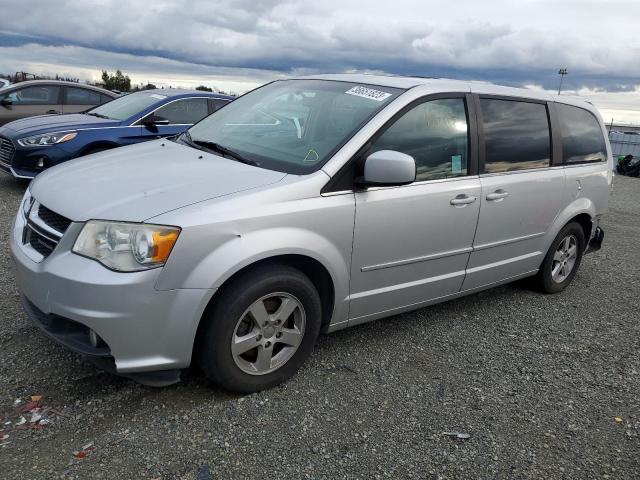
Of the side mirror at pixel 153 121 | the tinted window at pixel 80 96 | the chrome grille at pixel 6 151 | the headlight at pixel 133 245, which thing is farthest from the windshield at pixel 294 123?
the tinted window at pixel 80 96

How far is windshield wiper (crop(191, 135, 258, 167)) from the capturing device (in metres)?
3.25

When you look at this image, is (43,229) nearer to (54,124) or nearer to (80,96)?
(54,124)

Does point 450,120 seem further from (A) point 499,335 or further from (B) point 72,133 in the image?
(B) point 72,133

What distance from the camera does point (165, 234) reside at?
2518mm

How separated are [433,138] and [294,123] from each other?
92 centimetres

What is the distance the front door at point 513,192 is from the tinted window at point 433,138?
0.23 metres

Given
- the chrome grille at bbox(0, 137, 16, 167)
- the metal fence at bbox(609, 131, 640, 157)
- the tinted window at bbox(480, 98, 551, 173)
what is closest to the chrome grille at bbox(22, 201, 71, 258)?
the tinted window at bbox(480, 98, 551, 173)

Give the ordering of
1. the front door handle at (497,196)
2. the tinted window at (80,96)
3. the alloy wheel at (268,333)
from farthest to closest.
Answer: the tinted window at (80,96), the front door handle at (497,196), the alloy wheel at (268,333)

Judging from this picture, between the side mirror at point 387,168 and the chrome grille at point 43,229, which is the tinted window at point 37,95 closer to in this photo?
the chrome grille at point 43,229

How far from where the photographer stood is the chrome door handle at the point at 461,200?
3.64 meters

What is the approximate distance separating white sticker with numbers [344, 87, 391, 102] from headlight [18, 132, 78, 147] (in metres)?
4.91

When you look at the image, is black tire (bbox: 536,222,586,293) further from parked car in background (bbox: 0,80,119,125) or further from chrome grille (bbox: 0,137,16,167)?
parked car in background (bbox: 0,80,119,125)

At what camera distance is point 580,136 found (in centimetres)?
490

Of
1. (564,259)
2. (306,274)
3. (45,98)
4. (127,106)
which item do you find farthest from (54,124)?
(564,259)
